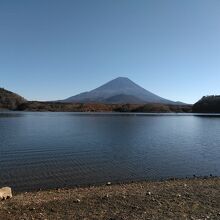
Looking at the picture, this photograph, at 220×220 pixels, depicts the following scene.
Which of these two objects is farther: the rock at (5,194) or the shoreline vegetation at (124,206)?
the rock at (5,194)

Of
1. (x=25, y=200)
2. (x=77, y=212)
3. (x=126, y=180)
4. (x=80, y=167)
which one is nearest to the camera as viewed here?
(x=77, y=212)

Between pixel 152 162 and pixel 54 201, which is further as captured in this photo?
pixel 152 162

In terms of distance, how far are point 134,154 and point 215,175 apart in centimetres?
1231

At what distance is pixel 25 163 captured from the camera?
31.5 metres

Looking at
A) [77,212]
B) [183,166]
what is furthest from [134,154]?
[77,212]

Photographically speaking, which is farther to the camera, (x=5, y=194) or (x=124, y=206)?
(x=5, y=194)

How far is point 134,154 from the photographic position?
3894cm

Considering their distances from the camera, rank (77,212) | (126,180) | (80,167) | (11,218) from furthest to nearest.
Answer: (80,167) < (126,180) < (77,212) < (11,218)

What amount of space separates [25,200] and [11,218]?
3.71m

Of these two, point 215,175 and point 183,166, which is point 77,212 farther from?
point 183,166

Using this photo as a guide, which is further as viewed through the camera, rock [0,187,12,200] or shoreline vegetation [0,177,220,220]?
rock [0,187,12,200]

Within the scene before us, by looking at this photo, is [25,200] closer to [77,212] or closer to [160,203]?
[77,212]

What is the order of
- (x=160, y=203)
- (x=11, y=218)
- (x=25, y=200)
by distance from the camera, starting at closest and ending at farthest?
(x=11, y=218) < (x=160, y=203) < (x=25, y=200)

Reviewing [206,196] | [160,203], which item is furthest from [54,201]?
[206,196]
